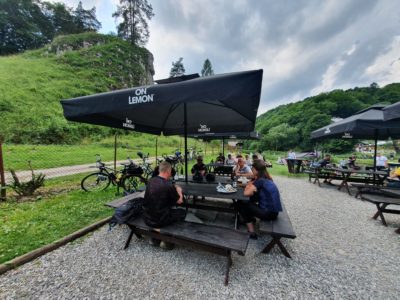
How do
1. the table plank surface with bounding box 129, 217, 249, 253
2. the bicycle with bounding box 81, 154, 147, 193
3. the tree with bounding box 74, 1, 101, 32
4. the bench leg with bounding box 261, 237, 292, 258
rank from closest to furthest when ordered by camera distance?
the table plank surface with bounding box 129, 217, 249, 253, the bench leg with bounding box 261, 237, 292, 258, the bicycle with bounding box 81, 154, 147, 193, the tree with bounding box 74, 1, 101, 32

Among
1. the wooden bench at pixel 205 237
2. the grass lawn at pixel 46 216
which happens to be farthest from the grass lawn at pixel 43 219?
the wooden bench at pixel 205 237

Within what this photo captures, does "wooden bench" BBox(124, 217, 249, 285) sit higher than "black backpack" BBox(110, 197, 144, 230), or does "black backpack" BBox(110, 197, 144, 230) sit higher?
"black backpack" BBox(110, 197, 144, 230)

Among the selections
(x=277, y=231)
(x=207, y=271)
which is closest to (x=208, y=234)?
(x=207, y=271)

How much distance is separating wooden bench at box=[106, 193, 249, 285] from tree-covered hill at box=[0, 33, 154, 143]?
57.0ft

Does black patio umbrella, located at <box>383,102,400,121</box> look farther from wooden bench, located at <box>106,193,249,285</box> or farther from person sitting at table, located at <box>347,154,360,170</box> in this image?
person sitting at table, located at <box>347,154,360,170</box>

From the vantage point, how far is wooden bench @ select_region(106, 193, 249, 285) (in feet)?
7.00

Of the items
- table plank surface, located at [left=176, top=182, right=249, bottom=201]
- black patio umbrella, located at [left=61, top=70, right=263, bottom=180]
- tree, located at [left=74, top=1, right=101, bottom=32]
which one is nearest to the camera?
black patio umbrella, located at [left=61, top=70, right=263, bottom=180]

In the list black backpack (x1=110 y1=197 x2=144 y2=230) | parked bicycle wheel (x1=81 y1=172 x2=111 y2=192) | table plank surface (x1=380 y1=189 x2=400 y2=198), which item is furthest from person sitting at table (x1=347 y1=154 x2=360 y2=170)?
parked bicycle wheel (x1=81 y1=172 x2=111 y2=192)

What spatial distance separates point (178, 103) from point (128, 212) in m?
1.91

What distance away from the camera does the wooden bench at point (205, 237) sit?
7.00 ft

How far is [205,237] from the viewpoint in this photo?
89.9 inches

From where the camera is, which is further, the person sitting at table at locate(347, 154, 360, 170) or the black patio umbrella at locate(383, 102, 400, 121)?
the person sitting at table at locate(347, 154, 360, 170)

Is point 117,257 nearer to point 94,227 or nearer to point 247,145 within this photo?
point 94,227

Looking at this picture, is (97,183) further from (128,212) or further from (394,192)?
(394,192)
